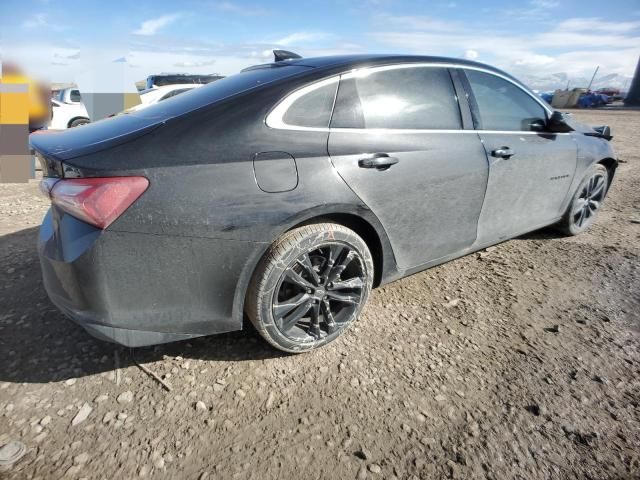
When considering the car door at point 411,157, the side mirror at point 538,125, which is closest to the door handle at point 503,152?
the car door at point 411,157

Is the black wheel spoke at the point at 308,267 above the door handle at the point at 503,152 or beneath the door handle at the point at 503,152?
beneath

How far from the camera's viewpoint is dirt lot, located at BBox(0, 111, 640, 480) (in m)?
1.60

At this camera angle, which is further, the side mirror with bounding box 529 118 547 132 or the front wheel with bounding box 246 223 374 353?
the side mirror with bounding box 529 118 547 132

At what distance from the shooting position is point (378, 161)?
6.91ft

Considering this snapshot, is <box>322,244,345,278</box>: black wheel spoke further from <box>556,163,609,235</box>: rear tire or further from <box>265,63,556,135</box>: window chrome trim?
<box>556,163,609,235</box>: rear tire

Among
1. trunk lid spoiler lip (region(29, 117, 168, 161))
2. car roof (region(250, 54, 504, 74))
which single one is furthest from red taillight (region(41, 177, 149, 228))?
car roof (region(250, 54, 504, 74))

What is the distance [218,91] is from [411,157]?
3.83ft

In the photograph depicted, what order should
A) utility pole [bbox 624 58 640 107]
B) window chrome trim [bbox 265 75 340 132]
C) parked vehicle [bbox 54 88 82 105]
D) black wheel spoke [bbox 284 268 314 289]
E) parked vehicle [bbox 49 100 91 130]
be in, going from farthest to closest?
utility pole [bbox 624 58 640 107]
parked vehicle [bbox 54 88 82 105]
parked vehicle [bbox 49 100 91 130]
black wheel spoke [bbox 284 268 314 289]
window chrome trim [bbox 265 75 340 132]

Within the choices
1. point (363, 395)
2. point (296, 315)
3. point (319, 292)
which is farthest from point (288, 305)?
point (363, 395)

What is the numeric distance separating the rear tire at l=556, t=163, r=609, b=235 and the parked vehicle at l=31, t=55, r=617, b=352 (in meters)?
1.32

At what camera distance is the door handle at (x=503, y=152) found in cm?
267

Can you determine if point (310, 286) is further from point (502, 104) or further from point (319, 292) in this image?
point (502, 104)

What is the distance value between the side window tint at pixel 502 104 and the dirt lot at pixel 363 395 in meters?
1.30

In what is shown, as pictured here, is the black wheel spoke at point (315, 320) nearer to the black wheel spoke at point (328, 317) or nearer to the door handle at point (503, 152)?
the black wheel spoke at point (328, 317)
